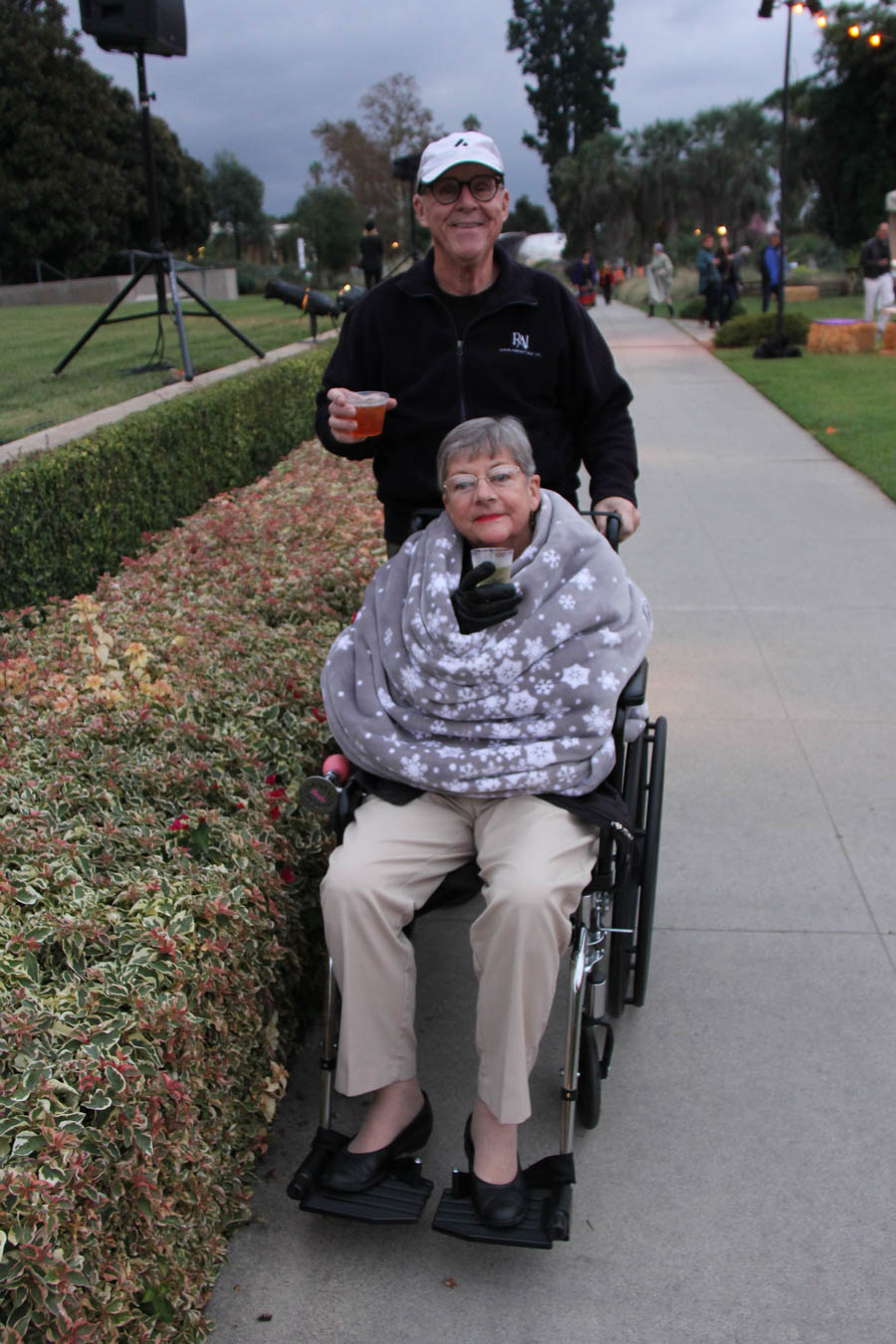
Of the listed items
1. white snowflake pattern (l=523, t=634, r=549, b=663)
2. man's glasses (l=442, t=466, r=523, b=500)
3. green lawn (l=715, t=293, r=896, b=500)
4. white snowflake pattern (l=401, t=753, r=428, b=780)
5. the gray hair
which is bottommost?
green lawn (l=715, t=293, r=896, b=500)

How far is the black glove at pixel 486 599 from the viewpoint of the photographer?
2443 mm

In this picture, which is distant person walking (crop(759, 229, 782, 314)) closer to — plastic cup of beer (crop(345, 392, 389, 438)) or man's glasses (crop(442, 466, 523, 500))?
plastic cup of beer (crop(345, 392, 389, 438))

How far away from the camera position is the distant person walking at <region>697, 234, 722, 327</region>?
22.1m

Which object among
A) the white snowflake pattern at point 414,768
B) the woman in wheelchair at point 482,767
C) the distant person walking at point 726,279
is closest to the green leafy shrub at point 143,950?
the woman in wheelchair at point 482,767

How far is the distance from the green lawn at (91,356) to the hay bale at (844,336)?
6.84 m

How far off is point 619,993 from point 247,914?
1.02 meters

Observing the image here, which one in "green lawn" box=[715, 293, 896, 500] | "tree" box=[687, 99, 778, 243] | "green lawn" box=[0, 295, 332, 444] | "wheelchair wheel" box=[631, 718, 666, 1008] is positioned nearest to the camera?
"wheelchair wheel" box=[631, 718, 666, 1008]

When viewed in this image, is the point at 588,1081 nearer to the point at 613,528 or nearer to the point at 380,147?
the point at 613,528

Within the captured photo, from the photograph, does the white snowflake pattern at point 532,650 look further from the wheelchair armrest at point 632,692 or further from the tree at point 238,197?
the tree at point 238,197

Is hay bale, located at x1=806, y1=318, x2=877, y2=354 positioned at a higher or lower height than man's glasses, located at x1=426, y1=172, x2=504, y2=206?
lower

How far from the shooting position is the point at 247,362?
9.87 m

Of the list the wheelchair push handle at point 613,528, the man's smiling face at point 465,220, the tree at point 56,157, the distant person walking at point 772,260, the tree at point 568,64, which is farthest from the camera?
the tree at point 568,64

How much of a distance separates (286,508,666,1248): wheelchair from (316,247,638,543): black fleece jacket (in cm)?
34

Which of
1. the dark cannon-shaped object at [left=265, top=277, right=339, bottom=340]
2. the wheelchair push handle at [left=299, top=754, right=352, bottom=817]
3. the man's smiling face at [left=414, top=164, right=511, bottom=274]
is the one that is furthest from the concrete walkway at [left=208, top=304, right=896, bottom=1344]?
the dark cannon-shaped object at [left=265, top=277, right=339, bottom=340]
